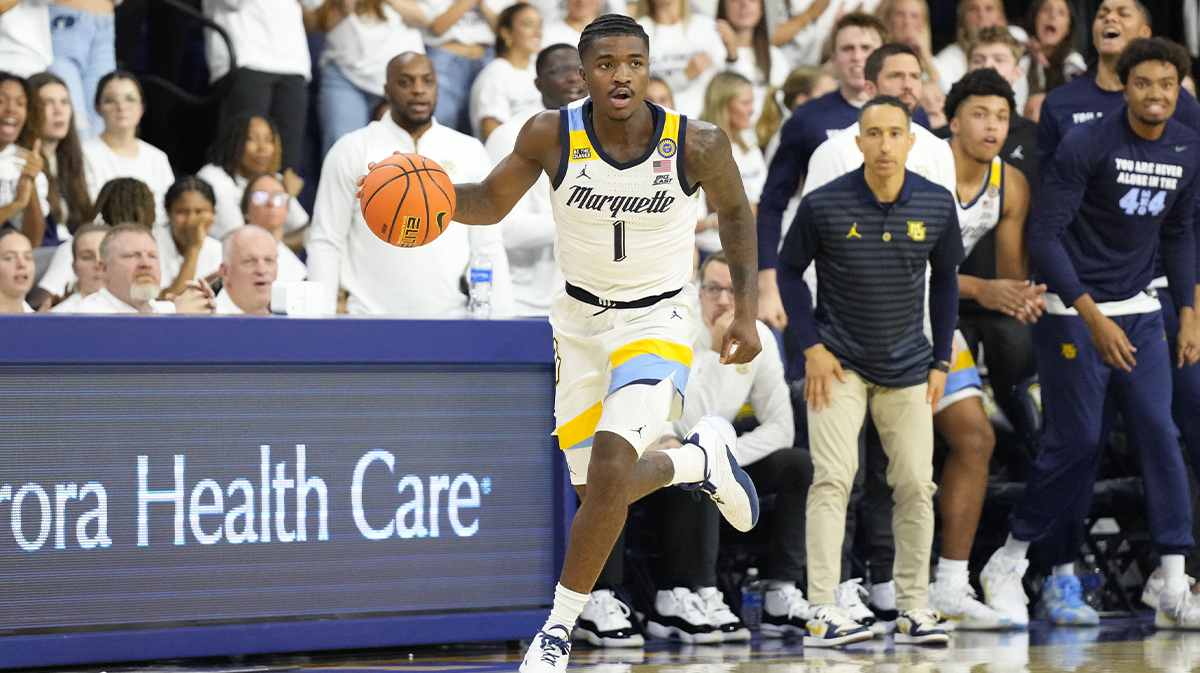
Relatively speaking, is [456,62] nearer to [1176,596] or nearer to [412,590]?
[412,590]

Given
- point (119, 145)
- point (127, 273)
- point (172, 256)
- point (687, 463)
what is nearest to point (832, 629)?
point (687, 463)

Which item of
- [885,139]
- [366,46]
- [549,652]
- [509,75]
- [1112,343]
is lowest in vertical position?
[549,652]

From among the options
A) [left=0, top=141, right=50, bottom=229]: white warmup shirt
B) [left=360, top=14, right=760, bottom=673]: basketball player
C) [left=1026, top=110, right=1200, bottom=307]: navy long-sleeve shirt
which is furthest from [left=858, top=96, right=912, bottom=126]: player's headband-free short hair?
[left=0, top=141, right=50, bottom=229]: white warmup shirt

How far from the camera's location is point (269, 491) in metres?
5.54

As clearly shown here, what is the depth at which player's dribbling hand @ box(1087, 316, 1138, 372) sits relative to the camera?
6.69m

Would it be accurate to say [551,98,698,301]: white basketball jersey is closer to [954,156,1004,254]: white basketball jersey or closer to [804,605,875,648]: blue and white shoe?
[804,605,875,648]: blue and white shoe

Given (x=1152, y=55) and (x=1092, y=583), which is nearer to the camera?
(x=1152, y=55)

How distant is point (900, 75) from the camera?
7.08 m

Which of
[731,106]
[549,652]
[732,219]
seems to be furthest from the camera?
[731,106]

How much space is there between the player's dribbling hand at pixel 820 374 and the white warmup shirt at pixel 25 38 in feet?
14.3

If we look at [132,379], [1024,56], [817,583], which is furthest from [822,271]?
[1024,56]

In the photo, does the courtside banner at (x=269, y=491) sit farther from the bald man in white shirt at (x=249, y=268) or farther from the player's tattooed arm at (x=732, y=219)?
the player's tattooed arm at (x=732, y=219)

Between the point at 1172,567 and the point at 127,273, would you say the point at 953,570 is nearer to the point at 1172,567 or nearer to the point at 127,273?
the point at 1172,567

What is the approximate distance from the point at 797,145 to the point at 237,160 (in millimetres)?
3051
